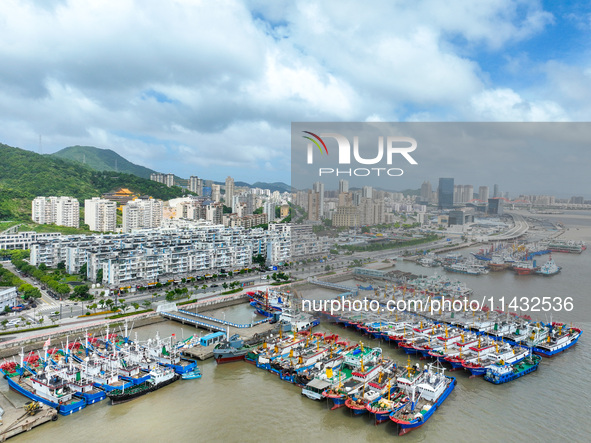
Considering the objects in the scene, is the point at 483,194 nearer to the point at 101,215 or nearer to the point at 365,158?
the point at 365,158

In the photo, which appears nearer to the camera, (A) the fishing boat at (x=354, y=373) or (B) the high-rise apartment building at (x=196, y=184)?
(A) the fishing boat at (x=354, y=373)

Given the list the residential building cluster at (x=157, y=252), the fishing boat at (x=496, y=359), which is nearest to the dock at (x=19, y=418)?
the fishing boat at (x=496, y=359)

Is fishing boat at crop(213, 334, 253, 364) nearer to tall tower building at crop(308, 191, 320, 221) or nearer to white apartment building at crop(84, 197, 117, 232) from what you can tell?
tall tower building at crop(308, 191, 320, 221)

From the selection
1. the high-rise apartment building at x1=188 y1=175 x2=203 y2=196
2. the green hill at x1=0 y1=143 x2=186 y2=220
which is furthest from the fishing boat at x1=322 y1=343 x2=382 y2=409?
the high-rise apartment building at x1=188 y1=175 x2=203 y2=196

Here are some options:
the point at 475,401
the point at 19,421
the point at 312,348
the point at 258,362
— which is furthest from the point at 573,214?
the point at 19,421

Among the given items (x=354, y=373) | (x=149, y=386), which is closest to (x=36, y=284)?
(x=149, y=386)

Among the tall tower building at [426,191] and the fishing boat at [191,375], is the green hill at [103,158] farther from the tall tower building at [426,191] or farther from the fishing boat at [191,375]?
the fishing boat at [191,375]
